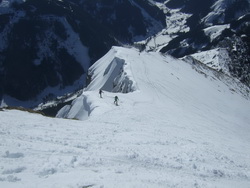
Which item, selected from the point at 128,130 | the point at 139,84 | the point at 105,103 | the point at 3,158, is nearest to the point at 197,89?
the point at 139,84

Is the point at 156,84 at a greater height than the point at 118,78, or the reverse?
the point at 118,78

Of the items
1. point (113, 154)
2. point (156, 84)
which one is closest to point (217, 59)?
point (156, 84)

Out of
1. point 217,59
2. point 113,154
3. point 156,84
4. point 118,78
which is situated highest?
point 113,154

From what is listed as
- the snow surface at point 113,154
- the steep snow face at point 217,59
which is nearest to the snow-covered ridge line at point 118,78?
the snow surface at point 113,154

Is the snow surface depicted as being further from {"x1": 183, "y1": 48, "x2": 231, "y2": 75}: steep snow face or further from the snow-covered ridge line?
{"x1": 183, "y1": 48, "x2": 231, "y2": 75}: steep snow face

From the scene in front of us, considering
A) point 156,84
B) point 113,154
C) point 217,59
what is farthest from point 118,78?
point 217,59

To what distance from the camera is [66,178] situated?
15.7 meters

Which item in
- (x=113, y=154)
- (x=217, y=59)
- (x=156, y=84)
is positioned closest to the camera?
(x=113, y=154)

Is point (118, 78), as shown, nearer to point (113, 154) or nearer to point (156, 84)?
point (156, 84)

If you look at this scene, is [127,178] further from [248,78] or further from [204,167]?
[248,78]

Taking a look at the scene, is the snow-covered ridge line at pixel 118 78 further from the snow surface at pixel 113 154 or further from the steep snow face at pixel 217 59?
the steep snow face at pixel 217 59

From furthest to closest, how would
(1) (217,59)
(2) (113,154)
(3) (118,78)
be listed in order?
(1) (217,59) < (3) (118,78) < (2) (113,154)

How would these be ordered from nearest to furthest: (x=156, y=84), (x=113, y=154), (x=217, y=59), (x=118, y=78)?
1. (x=113, y=154)
2. (x=156, y=84)
3. (x=118, y=78)
4. (x=217, y=59)

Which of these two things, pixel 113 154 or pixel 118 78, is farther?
pixel 118 78
